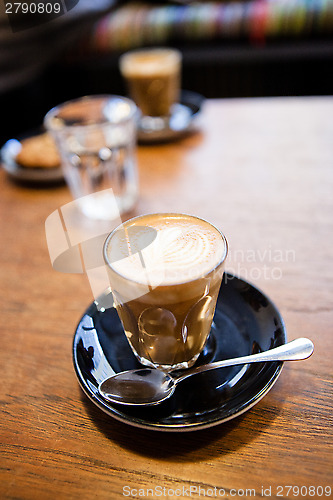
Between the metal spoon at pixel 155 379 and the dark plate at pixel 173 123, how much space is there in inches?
24.9

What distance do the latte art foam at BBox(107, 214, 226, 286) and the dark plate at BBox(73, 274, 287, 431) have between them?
→ 0.33 feet

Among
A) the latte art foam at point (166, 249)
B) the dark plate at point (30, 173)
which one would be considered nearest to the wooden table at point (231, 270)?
the dark plate at point (30, 173)

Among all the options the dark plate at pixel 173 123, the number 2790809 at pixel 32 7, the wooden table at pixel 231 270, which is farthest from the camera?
the number 2790809 at pixel 32 7

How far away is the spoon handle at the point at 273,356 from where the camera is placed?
1.43 feet

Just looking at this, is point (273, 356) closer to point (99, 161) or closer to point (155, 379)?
point (155, 379)

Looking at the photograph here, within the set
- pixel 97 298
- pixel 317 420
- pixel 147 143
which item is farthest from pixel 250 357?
pixel 147 143

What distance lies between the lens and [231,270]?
0.62 meters

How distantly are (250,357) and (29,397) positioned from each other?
0.73 feet

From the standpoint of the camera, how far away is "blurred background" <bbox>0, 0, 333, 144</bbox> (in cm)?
Result: 179

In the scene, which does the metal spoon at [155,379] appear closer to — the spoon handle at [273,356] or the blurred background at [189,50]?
the spoon handle at [273,356]

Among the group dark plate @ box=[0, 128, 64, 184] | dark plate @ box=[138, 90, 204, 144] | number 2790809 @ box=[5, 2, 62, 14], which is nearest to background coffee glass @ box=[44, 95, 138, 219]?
dark plate @ box=[0, 128, 64, 184]

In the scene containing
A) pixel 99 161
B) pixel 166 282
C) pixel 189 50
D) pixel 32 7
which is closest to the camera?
pixel 166 282

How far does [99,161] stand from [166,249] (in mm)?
412

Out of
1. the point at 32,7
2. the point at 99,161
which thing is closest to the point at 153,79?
the point at 99,161
